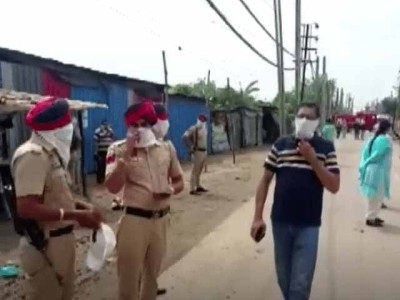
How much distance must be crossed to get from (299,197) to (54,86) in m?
12.1

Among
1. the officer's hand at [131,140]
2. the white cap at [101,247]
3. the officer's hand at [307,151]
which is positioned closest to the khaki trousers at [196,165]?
the officer's hand at [131,140]

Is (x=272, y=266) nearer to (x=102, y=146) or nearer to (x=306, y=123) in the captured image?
(x=306, y=123)

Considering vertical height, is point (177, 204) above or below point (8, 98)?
below

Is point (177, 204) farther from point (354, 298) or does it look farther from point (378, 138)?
point (354, 298)

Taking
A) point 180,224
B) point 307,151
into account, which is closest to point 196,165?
point 180,224

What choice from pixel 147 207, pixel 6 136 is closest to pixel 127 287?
pixel 147 207

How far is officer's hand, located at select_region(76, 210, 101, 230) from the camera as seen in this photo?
13.1ft

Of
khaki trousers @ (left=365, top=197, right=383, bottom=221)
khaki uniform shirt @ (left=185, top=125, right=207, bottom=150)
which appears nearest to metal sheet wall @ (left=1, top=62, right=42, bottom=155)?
khaki uniform shirt @ (left=185, top=125, right=207, bottom=150)

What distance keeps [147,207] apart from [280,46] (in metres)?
15.0

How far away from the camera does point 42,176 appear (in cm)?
391

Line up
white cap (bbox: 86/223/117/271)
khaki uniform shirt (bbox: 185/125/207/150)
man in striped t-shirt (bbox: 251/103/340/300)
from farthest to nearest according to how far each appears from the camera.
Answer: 1. khaki uniform shirt (bbox: 185/125/207/150)
2. man in striped t-shirt (bbox: 251/103/340/300)
3. white cap (bbox: 86/223/117/271)

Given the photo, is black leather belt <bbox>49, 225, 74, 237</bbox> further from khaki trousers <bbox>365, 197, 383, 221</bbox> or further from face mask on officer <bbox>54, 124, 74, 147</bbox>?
khaki trousers <bbox>365, 197, 383, 221</bbox>

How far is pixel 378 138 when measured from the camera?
1107 cm

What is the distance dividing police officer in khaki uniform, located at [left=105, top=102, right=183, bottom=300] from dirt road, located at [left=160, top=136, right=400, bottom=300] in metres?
1.56
